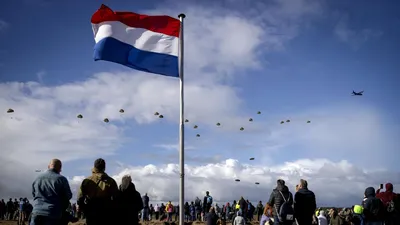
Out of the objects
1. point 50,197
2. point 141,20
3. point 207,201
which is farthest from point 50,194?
point 207,201

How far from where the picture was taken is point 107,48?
1293cm

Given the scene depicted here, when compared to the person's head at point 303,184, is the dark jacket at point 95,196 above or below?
below

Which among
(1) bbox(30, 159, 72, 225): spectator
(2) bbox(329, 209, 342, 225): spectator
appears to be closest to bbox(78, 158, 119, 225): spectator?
(1) bbox(30, 159, 72, 225): spectator

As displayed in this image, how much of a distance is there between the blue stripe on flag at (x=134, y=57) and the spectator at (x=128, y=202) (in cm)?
460

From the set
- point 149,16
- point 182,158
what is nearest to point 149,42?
point 149,16

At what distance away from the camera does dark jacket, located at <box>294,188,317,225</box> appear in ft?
37.4

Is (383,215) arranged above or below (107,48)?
below

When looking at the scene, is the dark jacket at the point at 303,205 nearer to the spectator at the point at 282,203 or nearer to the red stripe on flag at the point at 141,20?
the spectator at the point at 282,203

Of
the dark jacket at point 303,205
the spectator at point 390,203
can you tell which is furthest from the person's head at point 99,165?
the spectator at point 390,203

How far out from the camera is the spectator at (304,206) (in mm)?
11414

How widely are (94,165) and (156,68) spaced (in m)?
4.97

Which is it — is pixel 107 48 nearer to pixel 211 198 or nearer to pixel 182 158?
pixel 182 158

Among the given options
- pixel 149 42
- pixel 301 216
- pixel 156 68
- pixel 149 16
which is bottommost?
pixel 301 216

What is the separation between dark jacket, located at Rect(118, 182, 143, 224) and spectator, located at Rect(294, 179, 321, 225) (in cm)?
451
